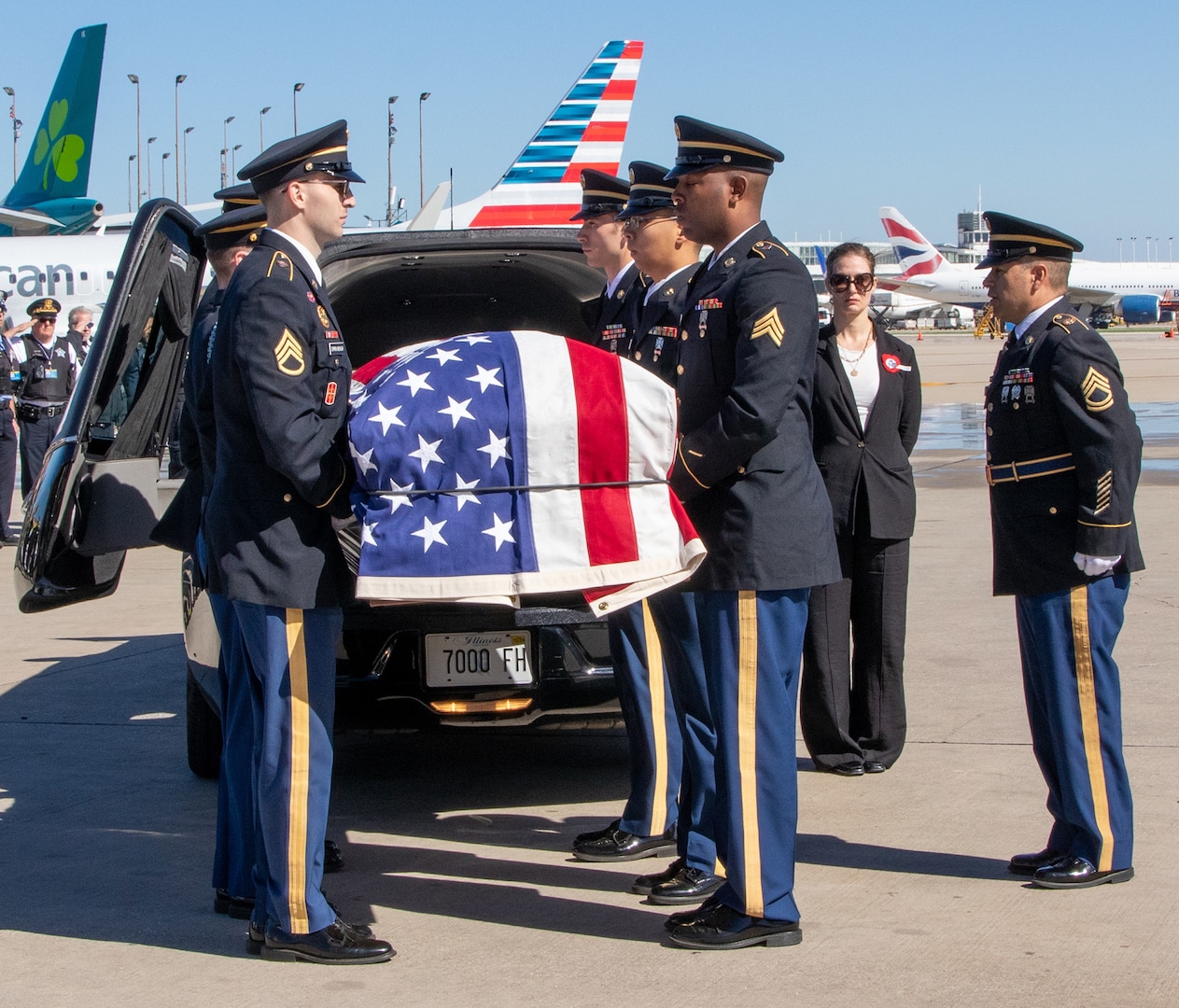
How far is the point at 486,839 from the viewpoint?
14.6 ft

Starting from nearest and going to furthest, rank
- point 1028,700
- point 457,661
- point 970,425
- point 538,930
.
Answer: point 538,930
point 1028,700
point 457,661
point 970,425

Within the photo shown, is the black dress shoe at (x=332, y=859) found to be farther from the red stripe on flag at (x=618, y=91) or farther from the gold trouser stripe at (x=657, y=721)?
the red stripe on flag at (x=618, y=91)

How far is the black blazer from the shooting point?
5156 mm

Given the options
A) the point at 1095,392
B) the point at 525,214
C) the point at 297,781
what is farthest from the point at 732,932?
the point at 525,214

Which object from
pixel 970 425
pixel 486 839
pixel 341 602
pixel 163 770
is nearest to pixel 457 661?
pixel 486 839

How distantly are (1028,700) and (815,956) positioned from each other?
3.52 feet

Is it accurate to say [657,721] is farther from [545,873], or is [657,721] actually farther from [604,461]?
[604,461]

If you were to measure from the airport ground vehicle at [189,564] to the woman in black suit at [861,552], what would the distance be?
970 mm

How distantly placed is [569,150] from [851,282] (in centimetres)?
1247

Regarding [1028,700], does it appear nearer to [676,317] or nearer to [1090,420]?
[1090,420]

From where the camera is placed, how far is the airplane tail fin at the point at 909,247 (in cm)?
7406

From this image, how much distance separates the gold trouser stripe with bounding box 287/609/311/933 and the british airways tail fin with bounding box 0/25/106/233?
29211mm

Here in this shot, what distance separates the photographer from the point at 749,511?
350 centimetres

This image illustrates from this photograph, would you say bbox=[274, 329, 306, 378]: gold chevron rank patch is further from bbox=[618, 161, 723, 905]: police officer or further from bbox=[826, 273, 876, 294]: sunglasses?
bbox=[826, 273, 876, 294]: sunglasses
